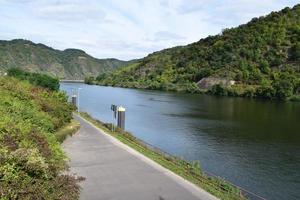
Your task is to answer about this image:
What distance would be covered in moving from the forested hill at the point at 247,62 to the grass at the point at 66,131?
3638 inches

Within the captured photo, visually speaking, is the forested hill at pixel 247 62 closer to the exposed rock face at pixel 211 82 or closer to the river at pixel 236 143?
the exposed rock face at pixel 211 82

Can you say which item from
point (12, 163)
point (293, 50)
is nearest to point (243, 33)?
point (293, 50)

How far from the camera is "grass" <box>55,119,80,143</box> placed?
27.5 metres

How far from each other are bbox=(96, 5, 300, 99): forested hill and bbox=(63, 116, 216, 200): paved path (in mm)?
98796

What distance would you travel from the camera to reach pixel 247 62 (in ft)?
484

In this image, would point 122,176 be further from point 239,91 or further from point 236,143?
point 239,91

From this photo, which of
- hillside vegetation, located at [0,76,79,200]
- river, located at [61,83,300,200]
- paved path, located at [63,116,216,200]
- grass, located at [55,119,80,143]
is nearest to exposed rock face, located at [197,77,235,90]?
river, located at [61,83,300,200]

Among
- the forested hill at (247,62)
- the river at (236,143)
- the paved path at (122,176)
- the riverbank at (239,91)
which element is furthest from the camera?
the forested hill at (247,62)

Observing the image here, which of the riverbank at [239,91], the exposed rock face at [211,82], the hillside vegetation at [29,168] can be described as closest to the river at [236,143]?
the hillside vegetation at [29,168]

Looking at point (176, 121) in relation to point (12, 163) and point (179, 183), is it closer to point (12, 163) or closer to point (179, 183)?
point (179, 183)

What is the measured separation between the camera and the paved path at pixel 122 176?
17.0 m

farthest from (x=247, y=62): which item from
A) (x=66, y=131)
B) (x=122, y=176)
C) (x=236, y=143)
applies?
(x=122, y=176)

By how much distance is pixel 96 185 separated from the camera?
17.9 metres

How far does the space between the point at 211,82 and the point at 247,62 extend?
1541 centimetres
